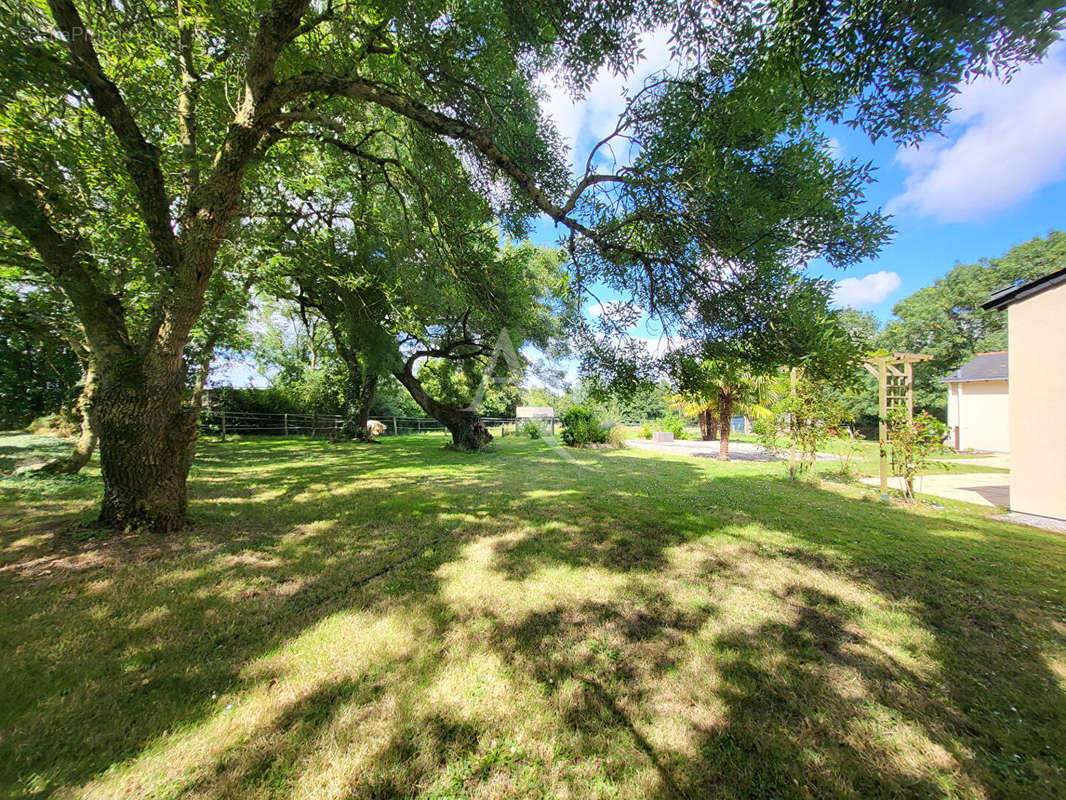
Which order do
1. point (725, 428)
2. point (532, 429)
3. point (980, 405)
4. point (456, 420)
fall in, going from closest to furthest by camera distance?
point (725, 428) → point (456, 420) → point (980, 405) → point (532, 429)

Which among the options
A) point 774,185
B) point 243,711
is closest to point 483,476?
point 243,711

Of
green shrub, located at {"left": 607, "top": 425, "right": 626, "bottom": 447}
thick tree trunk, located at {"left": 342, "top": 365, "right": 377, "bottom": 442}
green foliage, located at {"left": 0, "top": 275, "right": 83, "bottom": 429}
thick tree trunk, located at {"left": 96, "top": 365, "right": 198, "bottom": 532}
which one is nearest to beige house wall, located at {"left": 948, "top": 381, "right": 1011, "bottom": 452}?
green shrub, located at {"left": 607, "top": 425, "right": 626, "bottom": 447}

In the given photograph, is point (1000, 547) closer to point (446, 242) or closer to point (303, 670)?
point (303, 670)

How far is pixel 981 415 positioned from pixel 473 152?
24548mm

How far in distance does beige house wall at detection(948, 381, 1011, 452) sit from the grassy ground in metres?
17.8

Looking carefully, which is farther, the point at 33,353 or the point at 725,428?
the point at 725,428

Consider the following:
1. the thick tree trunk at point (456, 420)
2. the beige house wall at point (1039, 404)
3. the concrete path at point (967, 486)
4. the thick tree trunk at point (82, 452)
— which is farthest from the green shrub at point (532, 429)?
the beige house wall at point (1039, 404)

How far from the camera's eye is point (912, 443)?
21.0 feet

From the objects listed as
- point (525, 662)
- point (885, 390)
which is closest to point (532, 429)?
point (885, 390)

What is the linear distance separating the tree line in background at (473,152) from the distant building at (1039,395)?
528 cm

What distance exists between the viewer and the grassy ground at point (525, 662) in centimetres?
154

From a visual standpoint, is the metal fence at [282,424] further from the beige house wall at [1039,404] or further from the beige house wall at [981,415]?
the beige house wall at [981,415]

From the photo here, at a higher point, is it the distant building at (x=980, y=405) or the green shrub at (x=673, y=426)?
the distant building at (x=980, y=405)

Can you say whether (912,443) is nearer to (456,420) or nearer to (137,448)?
(137,448)
